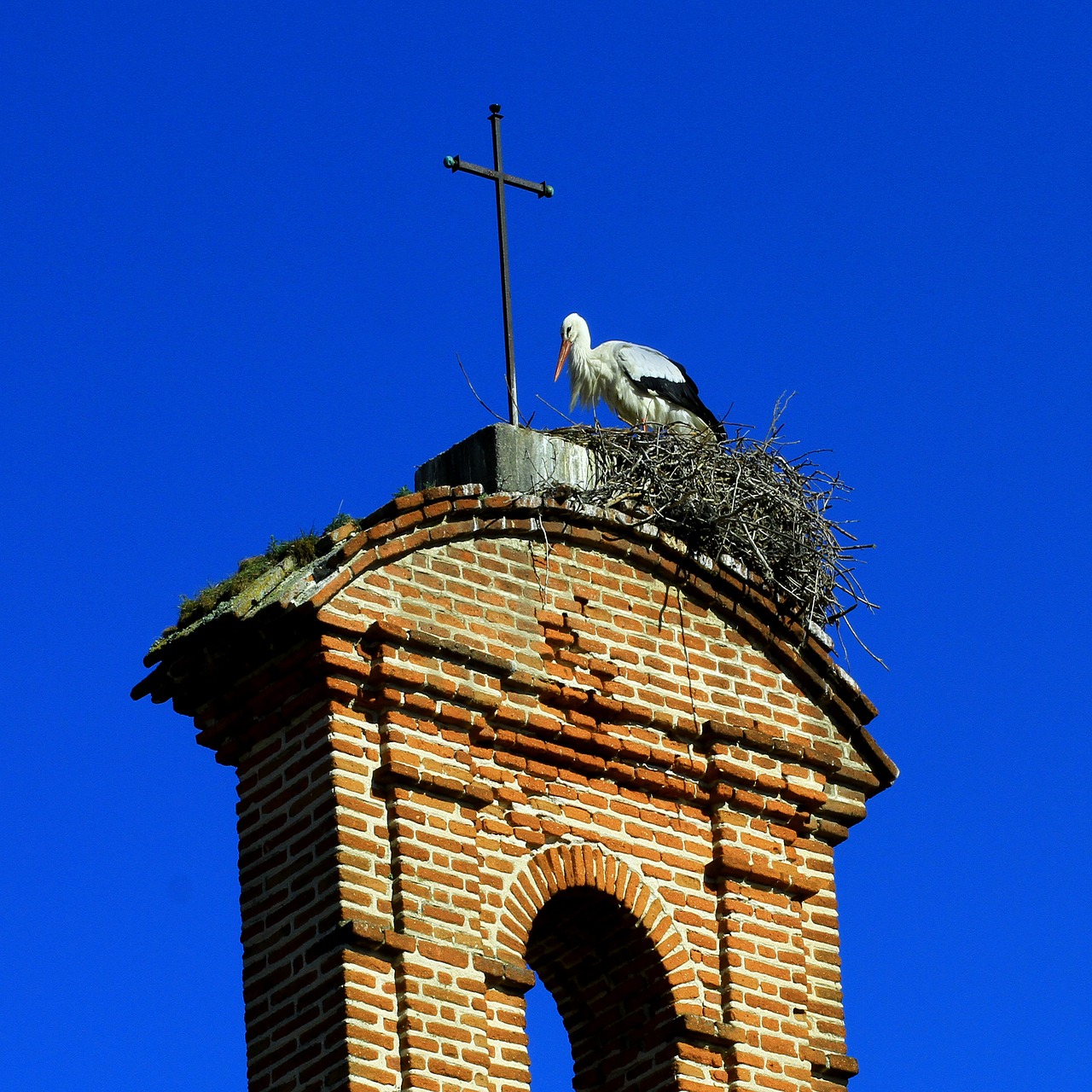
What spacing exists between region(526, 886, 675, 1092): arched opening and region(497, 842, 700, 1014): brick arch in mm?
44

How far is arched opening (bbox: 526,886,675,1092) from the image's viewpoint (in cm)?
1212

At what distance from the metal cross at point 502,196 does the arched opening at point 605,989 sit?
252cm

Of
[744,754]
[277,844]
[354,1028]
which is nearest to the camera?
[354,1028]

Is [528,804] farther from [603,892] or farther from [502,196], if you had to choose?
[502,196]

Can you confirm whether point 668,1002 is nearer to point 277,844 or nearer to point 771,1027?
point 771,1027

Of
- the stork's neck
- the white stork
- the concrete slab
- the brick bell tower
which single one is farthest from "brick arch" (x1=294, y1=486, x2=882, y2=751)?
the stork's neck

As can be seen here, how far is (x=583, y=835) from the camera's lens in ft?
40.0

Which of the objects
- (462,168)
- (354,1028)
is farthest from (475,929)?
(462,168)

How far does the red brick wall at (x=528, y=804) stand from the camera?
1126 cm

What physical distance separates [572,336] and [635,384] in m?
0.72

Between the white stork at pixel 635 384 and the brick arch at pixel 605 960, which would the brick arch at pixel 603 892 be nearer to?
the brick arch at pixel 605 960

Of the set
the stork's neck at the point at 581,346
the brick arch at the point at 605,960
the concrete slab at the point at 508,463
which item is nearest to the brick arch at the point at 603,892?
the brick arch at the point at 605,960

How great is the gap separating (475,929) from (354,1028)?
2.83 ft

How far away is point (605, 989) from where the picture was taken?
40.6 ft
